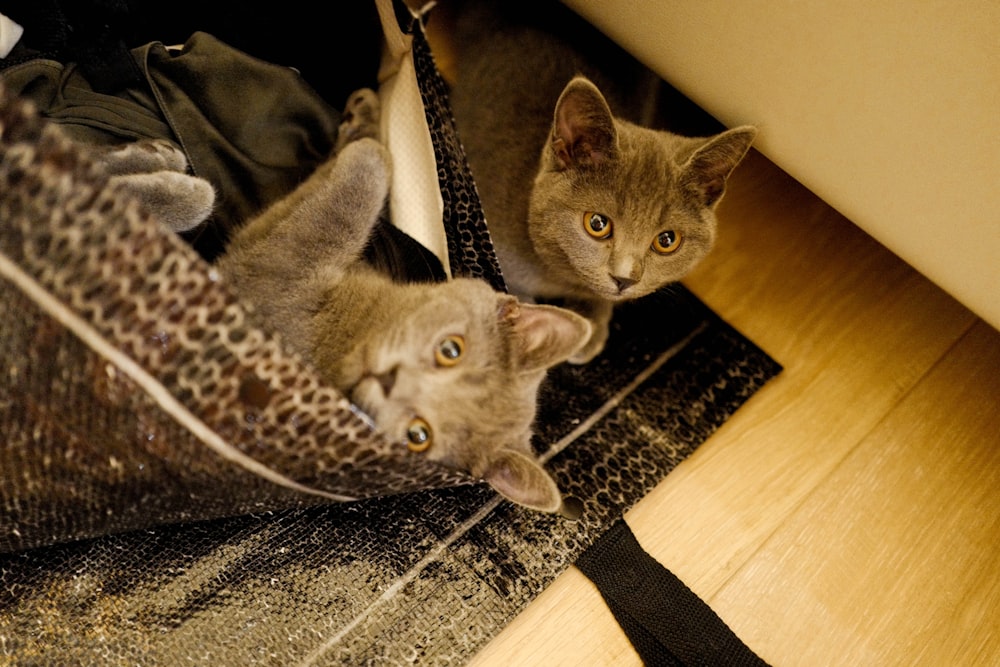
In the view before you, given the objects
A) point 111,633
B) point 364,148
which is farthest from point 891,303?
point 111,633

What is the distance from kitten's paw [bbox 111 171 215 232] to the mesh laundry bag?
0.32m

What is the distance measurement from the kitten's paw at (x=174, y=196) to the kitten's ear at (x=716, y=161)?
26.7 inches

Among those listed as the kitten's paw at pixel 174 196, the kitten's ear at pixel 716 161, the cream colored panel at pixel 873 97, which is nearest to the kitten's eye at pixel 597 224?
the kitten's ear at pixel 716 161

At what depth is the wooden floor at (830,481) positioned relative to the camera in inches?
42.7

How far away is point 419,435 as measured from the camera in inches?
31.6

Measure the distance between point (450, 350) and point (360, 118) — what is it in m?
0.54

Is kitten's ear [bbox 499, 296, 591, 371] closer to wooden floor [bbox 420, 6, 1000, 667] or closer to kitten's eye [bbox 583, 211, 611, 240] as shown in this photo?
kitten's eye [bbox 583, 211, 611, 240]

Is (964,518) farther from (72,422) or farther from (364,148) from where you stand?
(72,422)

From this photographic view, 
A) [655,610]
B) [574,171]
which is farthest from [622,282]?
[655,610]

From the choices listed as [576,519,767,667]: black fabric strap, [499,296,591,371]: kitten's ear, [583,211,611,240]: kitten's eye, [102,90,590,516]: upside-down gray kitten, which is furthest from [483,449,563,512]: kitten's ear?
[583,211,611,240]: kitten's eye

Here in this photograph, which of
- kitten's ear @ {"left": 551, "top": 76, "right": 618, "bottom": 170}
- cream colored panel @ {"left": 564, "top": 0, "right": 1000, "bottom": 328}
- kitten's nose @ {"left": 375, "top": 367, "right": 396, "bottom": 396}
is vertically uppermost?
cream colored panel @ {"left": 564, "top": 0, "right": 1000, "bottom": 328}

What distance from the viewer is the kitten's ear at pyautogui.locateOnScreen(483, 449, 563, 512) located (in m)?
0.85

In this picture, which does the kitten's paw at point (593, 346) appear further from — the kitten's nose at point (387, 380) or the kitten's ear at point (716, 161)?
the kitten's nose at point (387, 380)

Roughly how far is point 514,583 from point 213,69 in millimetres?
881
